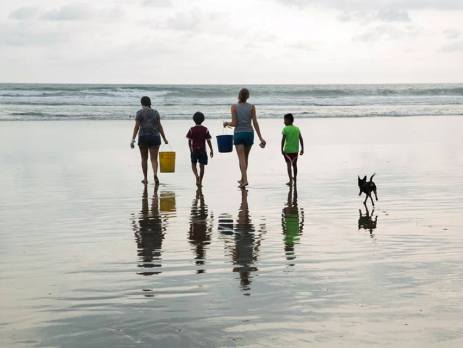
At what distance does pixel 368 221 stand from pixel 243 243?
2.29 meters

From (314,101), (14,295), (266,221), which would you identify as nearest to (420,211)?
(266,221)

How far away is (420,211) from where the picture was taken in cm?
1124

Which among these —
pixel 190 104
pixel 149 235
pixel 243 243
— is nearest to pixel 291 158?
pixel 149 235

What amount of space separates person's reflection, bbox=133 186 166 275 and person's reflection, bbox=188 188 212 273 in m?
0.36

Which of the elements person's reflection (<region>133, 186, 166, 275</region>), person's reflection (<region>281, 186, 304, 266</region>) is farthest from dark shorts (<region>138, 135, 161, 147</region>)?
person's reflection (<region>281, 186, 304, 266</region>)

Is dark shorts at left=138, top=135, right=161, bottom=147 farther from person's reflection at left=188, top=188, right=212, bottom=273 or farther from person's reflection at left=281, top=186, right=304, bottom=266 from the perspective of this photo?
person's reflection at left=281, top=186, right=304, bottom=266

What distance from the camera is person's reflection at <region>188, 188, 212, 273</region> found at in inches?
316

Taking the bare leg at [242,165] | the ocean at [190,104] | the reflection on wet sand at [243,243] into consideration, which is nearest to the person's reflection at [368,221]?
the reflection on wet sand at [243,243]

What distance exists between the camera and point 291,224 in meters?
10.2

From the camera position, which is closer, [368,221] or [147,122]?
[368,221]

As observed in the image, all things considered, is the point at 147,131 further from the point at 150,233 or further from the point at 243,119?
the point at 150,233

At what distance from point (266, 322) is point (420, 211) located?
6.19 meters

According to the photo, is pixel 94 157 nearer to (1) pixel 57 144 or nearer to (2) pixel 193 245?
(1) pixel 57 144

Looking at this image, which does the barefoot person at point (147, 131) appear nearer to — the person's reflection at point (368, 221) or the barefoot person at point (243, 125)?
the barefoot person at point (243, 125)
